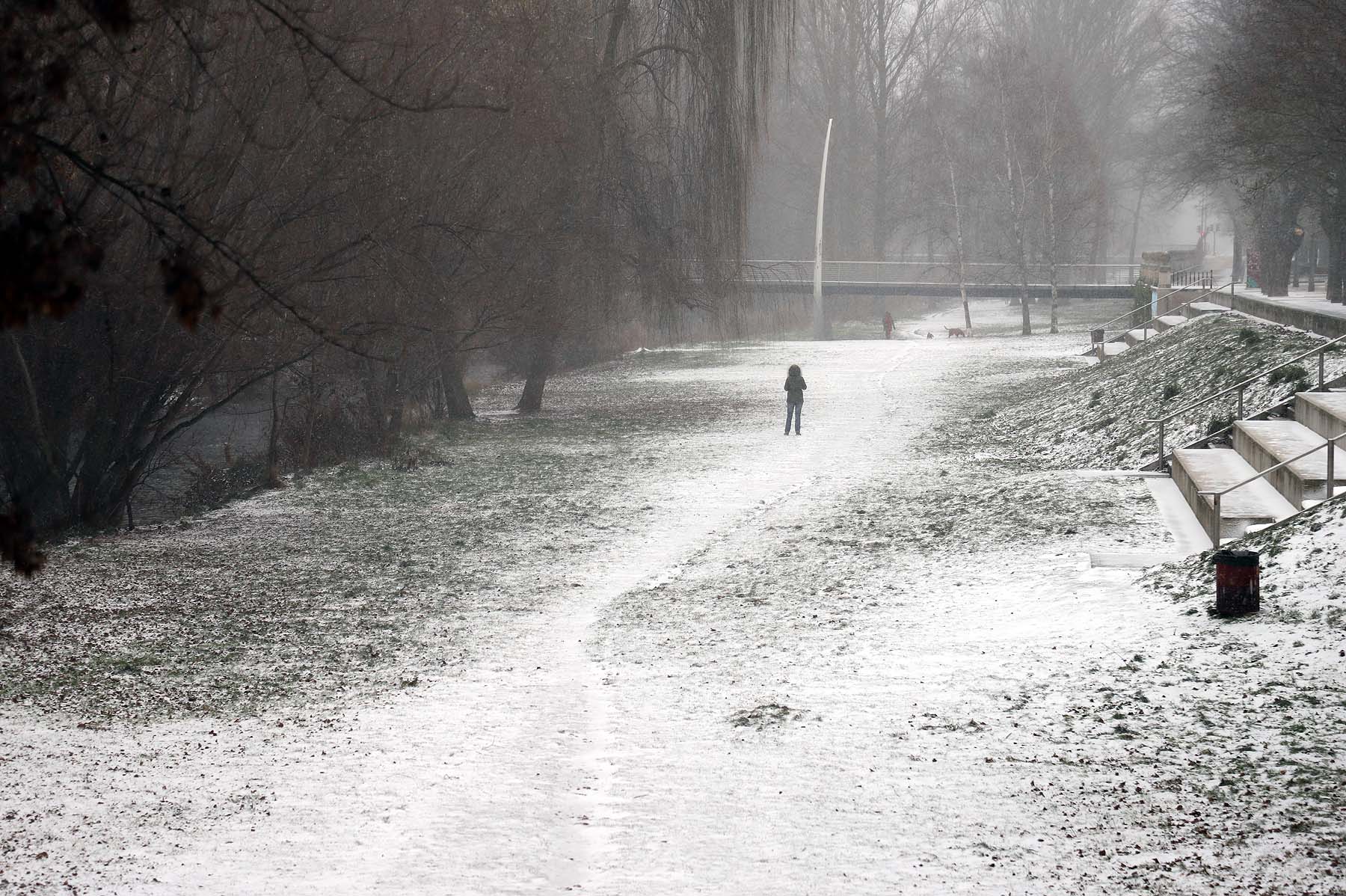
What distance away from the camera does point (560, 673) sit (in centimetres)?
890

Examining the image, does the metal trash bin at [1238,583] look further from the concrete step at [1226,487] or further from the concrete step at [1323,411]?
the concrete step at [1323,411]

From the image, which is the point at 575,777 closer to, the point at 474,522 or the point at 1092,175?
the point at 474,522

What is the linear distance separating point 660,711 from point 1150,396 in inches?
556

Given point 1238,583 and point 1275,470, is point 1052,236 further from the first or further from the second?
point 1238,583

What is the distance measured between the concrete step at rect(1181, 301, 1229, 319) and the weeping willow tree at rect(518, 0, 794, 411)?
10639 mm

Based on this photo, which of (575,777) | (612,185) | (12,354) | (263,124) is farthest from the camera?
(612,185)

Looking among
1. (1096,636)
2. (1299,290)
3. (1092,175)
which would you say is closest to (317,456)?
(1096,636)

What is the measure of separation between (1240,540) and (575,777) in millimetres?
6084

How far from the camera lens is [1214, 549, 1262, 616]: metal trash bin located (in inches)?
335

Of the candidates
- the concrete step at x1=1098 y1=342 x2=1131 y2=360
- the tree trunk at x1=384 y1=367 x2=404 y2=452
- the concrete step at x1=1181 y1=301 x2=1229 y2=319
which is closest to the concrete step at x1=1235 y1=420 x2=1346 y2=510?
the tree trunk at x1=384 y1=367 x2=404 y2=452

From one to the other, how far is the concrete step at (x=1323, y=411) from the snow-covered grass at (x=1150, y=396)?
109 centimetres

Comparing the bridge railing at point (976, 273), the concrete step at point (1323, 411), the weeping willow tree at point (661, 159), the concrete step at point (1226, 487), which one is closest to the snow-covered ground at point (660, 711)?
the concrete step at point (1226, 487)

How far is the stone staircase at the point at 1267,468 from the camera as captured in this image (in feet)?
35.3

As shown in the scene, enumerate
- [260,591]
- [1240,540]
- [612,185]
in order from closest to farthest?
[1240,540] < [260,591] < [612,185]
